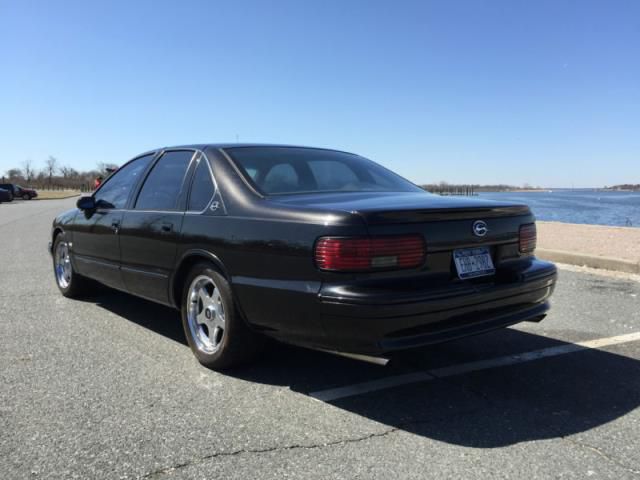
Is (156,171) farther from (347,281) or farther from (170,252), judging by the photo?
(347,281)

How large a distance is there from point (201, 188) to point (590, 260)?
6625 millimetres

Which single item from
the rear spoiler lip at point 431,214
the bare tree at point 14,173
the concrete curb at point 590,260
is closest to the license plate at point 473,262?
the rear spoiler lip at point 431,214

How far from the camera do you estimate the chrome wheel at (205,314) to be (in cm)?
369

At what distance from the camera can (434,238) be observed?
3.06 m

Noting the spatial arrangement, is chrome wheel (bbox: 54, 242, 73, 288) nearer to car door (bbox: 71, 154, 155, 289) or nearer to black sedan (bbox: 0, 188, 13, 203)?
car door (bbox: 71, 154, 155, 289)

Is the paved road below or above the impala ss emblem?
below

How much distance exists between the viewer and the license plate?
3.17 m

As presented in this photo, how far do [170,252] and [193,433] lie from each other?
1.55 m

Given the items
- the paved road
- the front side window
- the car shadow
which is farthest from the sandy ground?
the front side window

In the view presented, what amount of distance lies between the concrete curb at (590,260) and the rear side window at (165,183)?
21.3ft

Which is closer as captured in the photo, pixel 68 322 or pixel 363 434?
pixel 363 434

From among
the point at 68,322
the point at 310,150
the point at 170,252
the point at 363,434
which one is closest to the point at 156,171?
the point at 170,252

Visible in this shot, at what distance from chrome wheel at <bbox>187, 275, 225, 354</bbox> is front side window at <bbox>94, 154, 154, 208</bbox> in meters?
1.46

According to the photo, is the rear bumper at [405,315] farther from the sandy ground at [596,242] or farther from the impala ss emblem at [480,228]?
the sandy ground at [596,242]
